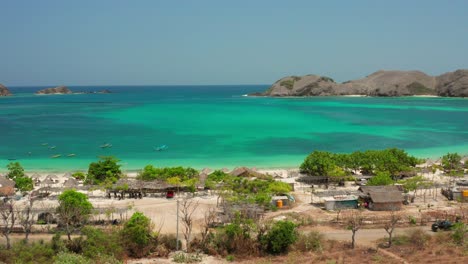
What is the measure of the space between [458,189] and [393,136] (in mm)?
32243

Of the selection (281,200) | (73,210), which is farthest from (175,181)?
(73,210)

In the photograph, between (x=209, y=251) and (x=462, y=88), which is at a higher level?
(x=462, y=88)

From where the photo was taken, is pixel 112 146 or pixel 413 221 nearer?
pixel 413 221

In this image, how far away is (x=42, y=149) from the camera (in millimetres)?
52250

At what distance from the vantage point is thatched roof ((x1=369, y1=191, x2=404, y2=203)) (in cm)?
2798

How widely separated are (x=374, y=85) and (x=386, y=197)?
149810 millimetres

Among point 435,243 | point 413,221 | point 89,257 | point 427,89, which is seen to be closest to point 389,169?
point 413,221

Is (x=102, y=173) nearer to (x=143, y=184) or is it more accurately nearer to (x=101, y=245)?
(x=143, y=184)

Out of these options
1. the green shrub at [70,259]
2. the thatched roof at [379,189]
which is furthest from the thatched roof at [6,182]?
the thatched roof at [379,189]

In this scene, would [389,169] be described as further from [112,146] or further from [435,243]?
[112,146]

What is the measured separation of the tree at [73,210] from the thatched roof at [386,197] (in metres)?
17.2

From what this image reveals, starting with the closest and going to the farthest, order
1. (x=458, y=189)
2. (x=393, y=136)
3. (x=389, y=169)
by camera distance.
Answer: (x=458, y=189) < (x=389, y=169) < (x=393, y=136)

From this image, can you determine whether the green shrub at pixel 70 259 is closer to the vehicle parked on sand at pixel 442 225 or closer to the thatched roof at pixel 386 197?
the vehicle parked on sand at pixel 442 225

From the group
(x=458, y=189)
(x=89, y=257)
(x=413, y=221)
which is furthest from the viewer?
(x=458, y=189)
